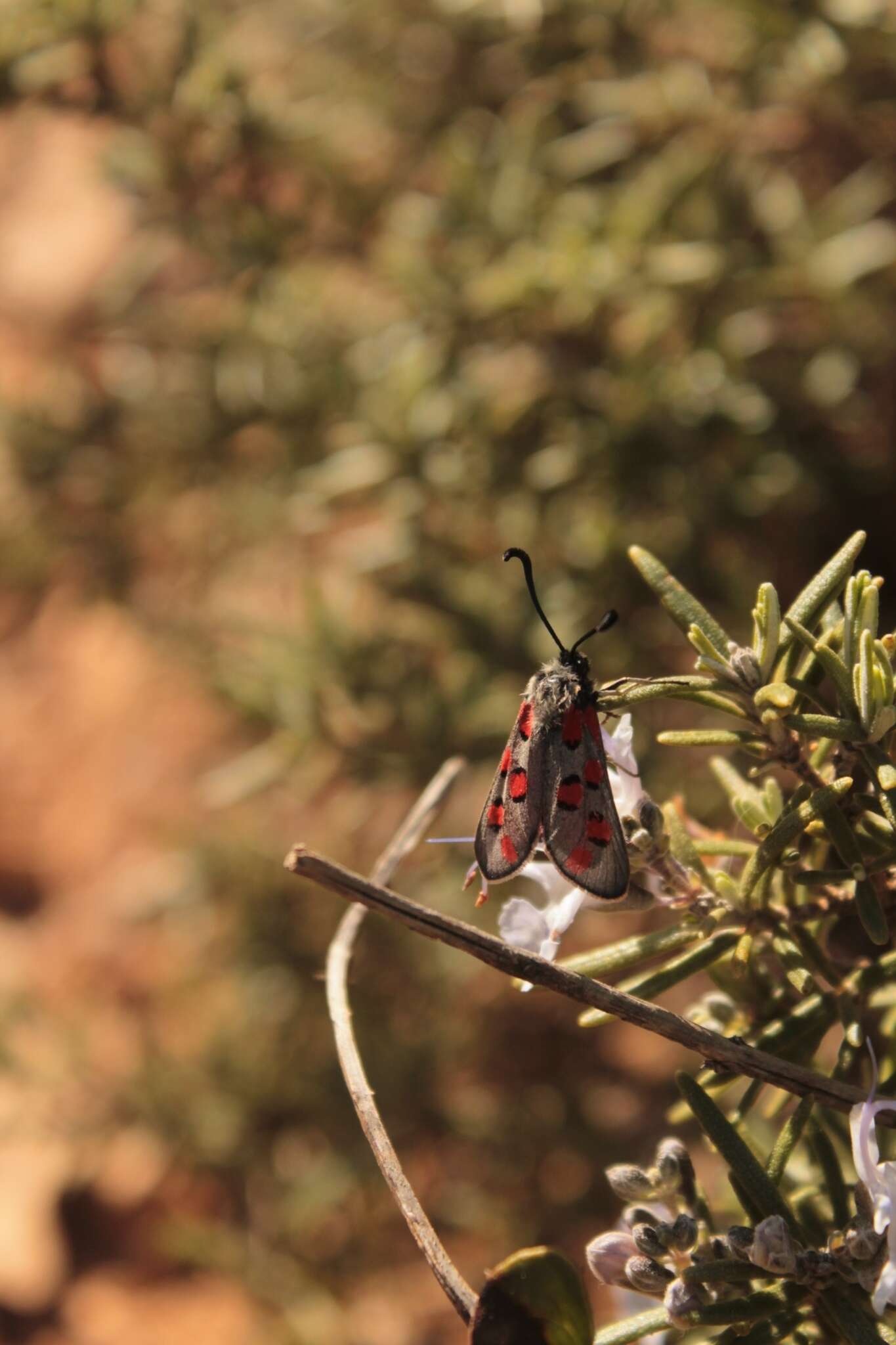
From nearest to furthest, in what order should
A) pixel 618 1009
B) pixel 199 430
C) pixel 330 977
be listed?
pixel 618 1009 < pixel 330 977 < pixel 199 430

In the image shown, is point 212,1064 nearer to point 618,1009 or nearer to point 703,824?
point 703,824

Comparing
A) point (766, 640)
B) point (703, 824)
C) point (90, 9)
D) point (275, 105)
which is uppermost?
point (90, 9)

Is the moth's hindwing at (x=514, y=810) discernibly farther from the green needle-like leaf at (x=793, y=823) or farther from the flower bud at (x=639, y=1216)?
the flower bud at (x=639, y=1216)

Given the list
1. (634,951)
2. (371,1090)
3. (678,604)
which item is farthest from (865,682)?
(371,1090)

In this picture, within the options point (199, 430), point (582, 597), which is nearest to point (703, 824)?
point (582, 597)

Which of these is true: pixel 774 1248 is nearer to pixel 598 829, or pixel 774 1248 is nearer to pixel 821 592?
pixel 598 829

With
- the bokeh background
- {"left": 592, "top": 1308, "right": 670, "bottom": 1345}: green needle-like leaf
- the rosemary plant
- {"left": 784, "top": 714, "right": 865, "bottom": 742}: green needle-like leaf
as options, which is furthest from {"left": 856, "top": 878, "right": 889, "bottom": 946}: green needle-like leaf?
the bokeh background
